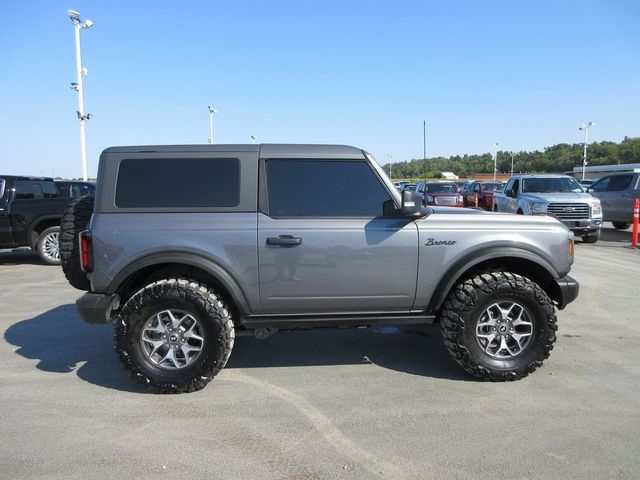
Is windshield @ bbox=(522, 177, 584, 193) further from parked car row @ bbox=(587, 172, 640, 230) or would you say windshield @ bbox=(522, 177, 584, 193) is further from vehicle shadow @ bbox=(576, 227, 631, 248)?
vehicle shadow @ bbox=(576, 227, 631, 248)

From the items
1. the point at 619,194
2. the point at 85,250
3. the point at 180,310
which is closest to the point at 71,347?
the point at 85,250

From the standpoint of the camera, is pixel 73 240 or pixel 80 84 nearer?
pixel 73 240

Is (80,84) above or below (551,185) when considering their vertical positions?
above

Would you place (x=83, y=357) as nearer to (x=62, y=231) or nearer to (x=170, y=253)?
(x=62, y=231)

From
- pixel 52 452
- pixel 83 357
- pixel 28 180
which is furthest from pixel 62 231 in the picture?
pixel 28 180

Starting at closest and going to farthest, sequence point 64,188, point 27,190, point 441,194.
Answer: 1. point 27,190
2. point 64,188
3. point 441,194

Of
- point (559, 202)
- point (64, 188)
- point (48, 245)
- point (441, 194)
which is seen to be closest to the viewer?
point (48, 245)

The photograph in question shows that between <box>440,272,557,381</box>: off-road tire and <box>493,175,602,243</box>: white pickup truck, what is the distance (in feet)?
29.7

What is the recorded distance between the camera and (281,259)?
3.74 m

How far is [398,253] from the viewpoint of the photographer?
382 centimetres

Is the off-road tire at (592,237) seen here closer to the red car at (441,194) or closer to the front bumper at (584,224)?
the front bumper at (584,224)

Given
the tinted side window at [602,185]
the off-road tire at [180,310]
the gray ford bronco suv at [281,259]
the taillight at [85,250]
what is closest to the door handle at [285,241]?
the gray ford bronco suv at [281,259]

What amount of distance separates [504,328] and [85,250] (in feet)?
11.8

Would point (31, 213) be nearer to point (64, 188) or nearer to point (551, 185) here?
point (64, 188)
